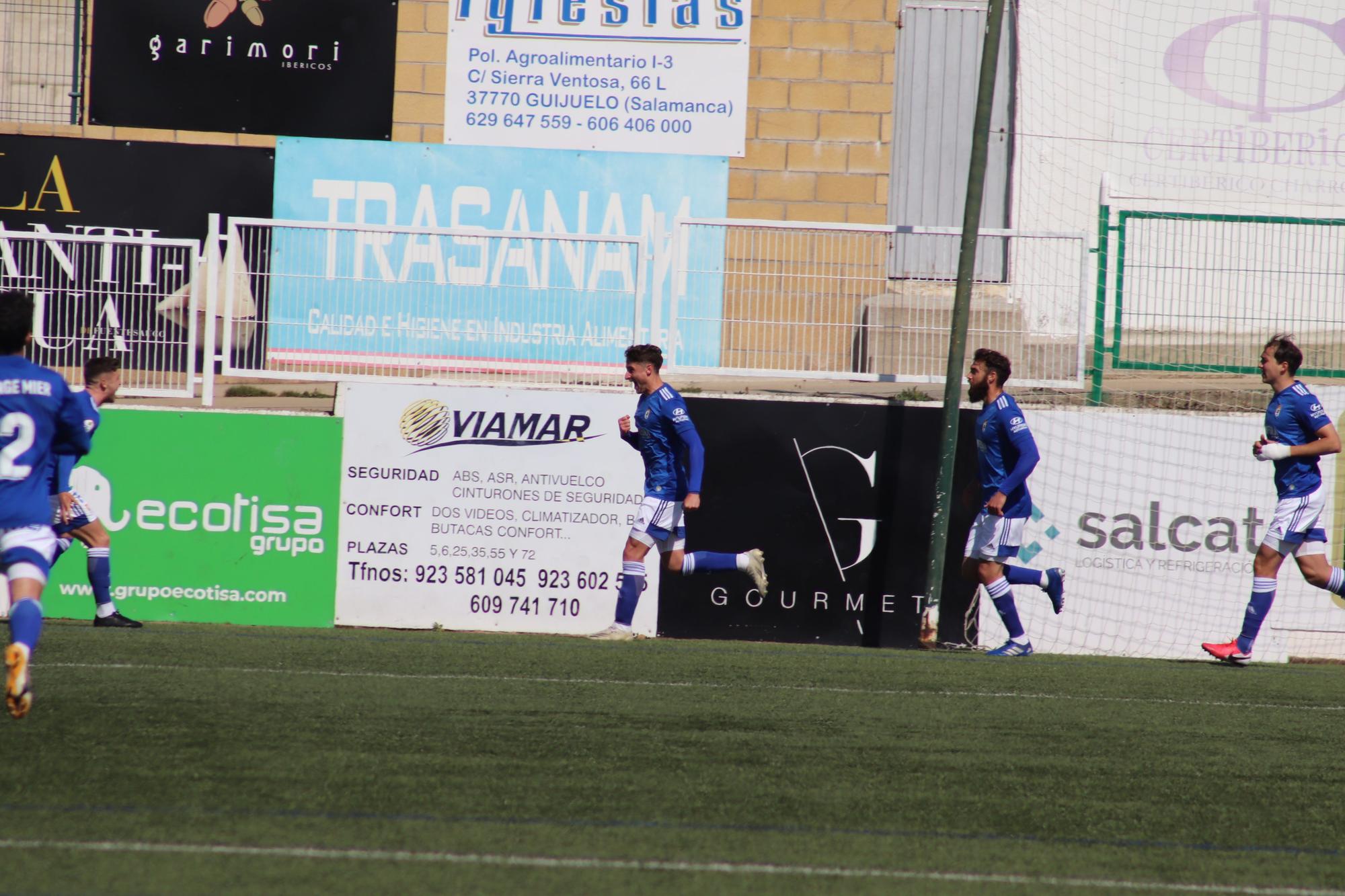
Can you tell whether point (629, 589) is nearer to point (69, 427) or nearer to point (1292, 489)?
point (1292, 489)

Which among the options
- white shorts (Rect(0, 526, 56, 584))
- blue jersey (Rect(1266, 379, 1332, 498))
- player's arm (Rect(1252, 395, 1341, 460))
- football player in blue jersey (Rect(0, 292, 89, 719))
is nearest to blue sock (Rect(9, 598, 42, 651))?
football player in blue jersey (Rect(0, 292, 89, 719))

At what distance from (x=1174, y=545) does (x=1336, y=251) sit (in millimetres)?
2853

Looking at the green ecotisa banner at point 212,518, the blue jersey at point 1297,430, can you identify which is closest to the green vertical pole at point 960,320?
the blue jersey at point 1297,430

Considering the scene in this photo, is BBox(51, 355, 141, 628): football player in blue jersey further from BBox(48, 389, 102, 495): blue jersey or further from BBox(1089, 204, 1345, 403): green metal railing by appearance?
BBox(1089, 204, 1345, 403): green metal railing

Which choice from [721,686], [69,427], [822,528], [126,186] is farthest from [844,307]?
[126,186]

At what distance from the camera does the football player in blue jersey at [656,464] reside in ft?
33.6

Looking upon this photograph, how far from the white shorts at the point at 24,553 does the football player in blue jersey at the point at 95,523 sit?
367 centimetres

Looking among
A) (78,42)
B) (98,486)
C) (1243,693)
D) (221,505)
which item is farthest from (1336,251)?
(78,42)

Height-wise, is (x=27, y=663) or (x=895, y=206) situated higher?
(x=895, y=206)

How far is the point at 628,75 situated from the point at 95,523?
8.91 meters

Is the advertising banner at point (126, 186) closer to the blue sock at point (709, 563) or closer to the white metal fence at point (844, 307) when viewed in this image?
the white metal fence at point (844, 307)

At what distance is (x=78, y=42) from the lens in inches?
682

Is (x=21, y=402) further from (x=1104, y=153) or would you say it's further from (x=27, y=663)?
(x=1104, y=153)

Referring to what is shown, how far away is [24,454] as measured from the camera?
20.3 ft
